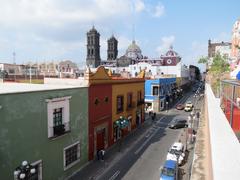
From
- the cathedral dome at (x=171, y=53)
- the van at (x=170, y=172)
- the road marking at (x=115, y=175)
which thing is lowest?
the road marking at (x=115, y=175)

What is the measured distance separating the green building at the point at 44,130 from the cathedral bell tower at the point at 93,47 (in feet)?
247

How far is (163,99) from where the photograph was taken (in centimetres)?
4709

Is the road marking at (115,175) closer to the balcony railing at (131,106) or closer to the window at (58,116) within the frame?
the window at (58,116)

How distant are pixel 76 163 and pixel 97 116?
16.4 feet

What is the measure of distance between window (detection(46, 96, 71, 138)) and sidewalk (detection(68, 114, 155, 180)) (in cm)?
416

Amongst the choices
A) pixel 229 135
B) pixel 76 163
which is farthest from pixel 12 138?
pixel 229 135

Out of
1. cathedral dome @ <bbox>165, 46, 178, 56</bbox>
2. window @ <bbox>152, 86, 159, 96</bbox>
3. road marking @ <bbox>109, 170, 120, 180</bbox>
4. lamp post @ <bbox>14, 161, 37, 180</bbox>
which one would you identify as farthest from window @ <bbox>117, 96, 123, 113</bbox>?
cathedral dome @ <bbox>165, 46, 178, 56</bbox>

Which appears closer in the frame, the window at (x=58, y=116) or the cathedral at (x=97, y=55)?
the window at (x=58, y=116)

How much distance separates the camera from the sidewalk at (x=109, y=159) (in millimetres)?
17241

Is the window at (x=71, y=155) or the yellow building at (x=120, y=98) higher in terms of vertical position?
the yellow building at (x=120, y=98)

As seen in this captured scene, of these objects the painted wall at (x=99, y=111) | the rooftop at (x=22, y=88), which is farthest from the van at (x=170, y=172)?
the rooftop at (x=22, y=88)

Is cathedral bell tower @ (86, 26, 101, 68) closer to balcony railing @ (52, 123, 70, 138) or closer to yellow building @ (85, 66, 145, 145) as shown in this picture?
yellow building @ (85, 66, 145, 145)

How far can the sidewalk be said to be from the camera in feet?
56.6

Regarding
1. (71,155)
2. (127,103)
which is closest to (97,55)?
(127,103)
